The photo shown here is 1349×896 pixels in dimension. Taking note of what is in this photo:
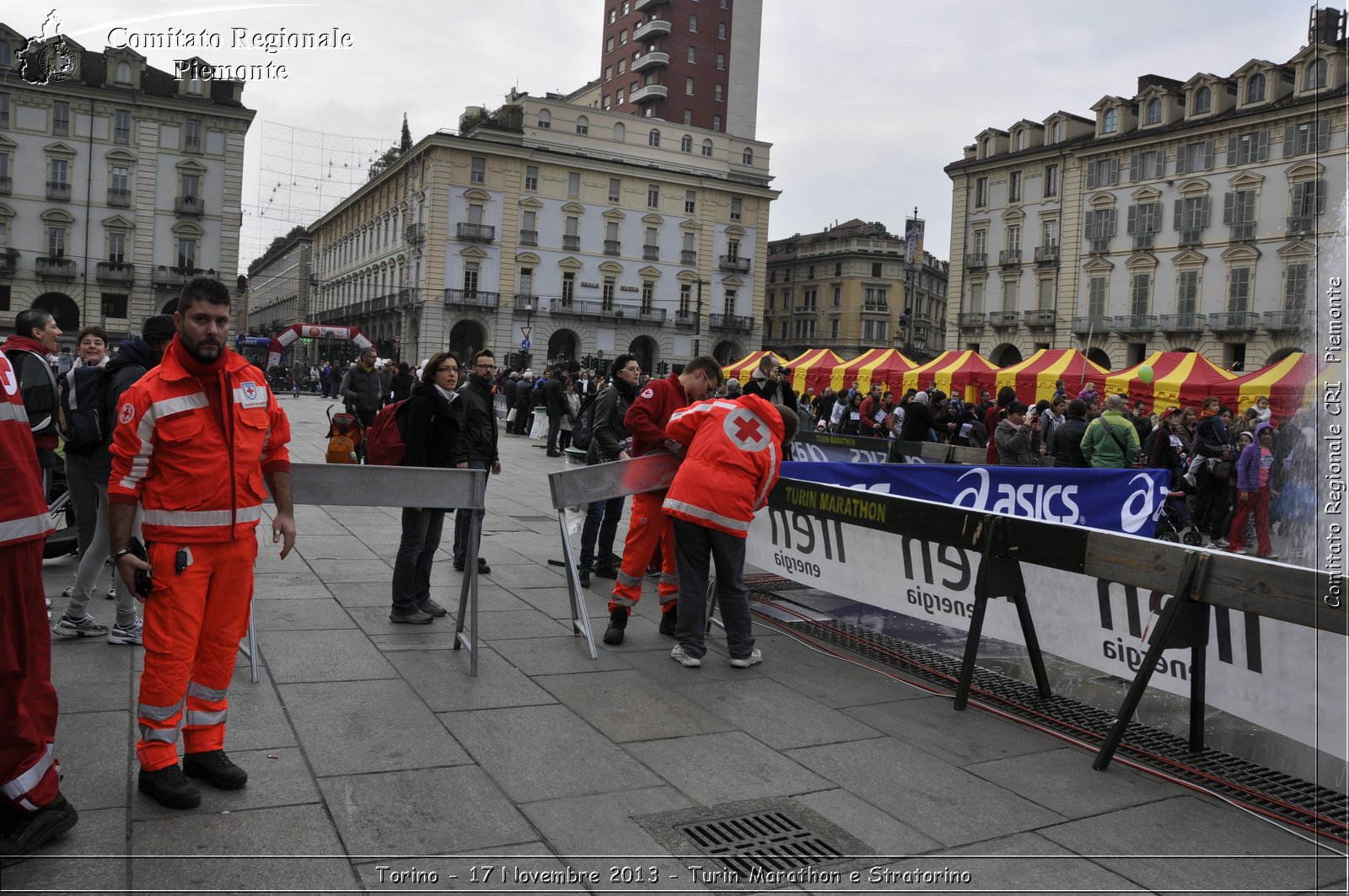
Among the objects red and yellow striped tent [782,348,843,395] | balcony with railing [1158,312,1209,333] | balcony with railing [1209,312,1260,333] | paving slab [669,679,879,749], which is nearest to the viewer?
paving slab [669,679,879,749]

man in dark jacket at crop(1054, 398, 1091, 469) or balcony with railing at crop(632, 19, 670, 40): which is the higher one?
balcony with railing at crop(632, 19, 670, 40)

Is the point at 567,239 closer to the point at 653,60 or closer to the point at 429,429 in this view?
the point at 653,60

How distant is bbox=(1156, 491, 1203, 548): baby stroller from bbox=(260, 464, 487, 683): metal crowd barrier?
32.4ft

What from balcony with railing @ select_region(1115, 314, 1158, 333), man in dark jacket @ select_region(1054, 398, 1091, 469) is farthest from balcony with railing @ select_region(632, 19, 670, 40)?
man in dark jacket @ select_region(1054, 398, 1091, 469)

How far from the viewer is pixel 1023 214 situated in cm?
6103

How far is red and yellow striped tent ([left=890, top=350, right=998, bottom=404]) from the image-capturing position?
27750 mm

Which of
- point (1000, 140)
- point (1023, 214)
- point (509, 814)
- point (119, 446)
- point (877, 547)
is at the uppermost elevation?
point (1000, 140)

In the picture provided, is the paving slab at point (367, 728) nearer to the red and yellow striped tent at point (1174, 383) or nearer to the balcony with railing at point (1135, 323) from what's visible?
the red and yellow striped tent at point (1174, 383)

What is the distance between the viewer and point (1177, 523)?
13125 millimetres

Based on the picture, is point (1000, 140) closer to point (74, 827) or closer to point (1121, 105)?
point (1121, 105)

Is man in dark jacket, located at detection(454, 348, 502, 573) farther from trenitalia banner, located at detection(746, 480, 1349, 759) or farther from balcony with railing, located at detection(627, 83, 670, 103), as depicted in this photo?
balcony with railing, located at detection(627, 83, 670, 103)

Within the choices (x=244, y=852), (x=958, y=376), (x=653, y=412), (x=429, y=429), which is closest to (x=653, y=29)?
(x=958, y=376)

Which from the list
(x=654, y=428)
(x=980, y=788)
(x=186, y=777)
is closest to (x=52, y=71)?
(x=654, y=428)

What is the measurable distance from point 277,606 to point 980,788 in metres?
4.65
